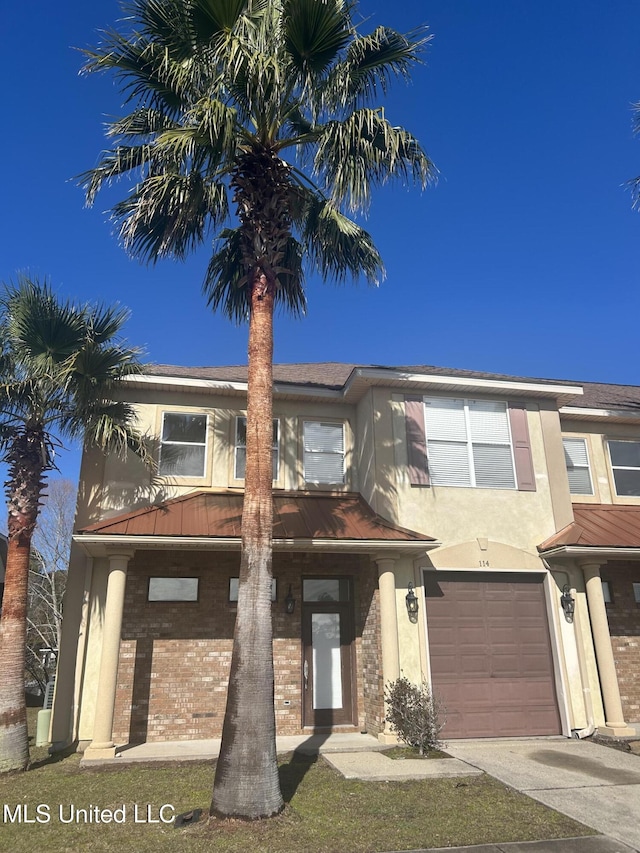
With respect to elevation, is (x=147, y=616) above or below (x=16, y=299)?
below

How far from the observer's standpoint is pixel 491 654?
11.8 metres

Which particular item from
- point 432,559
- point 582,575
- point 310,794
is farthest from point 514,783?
point 582,575

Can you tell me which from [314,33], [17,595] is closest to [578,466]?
[314,33]

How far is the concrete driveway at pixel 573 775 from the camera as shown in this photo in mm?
6934

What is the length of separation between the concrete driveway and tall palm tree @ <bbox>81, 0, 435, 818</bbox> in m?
3.86

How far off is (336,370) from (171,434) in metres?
6.37

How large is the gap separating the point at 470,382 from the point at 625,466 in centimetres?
546

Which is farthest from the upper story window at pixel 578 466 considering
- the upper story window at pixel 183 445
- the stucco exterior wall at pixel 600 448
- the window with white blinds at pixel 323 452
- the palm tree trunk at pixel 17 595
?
the palm tree trunk at pixel 17 595

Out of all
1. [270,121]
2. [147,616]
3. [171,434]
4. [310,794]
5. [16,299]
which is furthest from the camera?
[171,434]

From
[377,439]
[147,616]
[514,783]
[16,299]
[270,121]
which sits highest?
[270,121]

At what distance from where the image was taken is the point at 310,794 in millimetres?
7629

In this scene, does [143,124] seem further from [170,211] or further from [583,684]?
[583,684]

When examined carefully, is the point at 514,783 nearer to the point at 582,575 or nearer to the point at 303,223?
the point at 582,575

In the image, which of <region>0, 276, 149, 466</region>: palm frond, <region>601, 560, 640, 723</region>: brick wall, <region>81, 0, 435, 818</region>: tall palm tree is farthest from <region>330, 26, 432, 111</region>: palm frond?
<region>601, 560, 640, 723</region>: brick wall
